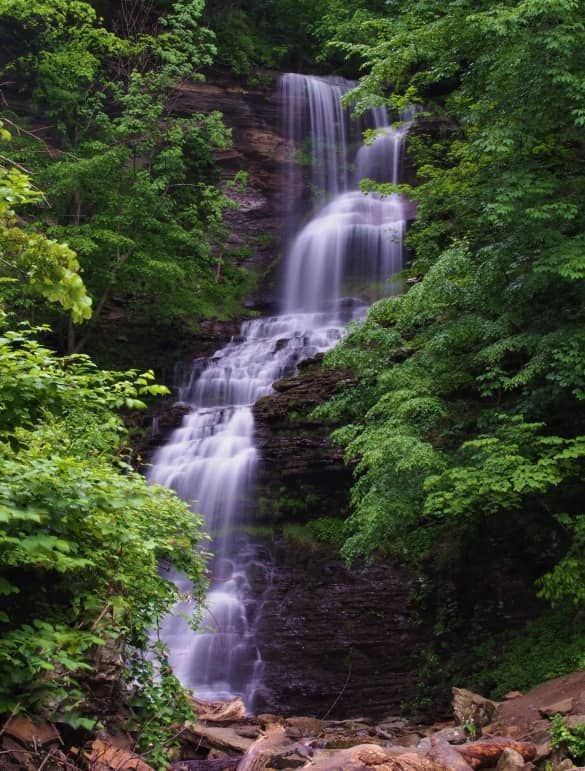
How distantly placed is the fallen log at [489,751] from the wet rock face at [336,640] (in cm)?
433

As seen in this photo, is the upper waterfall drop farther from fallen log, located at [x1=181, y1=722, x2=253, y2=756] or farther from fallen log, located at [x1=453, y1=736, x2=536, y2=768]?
fallen log, located at [x1=453, y1=736, x2=536, y2=768]

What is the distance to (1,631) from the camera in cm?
490

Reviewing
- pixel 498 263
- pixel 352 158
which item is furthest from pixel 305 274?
pixel 498 263

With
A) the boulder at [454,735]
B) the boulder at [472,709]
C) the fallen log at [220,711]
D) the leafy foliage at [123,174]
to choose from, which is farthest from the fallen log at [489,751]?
the leafy foliage at [123,174]

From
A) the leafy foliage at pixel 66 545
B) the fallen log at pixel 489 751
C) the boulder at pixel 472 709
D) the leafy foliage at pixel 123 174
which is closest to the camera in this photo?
the leafy foliage at pixel 66 545

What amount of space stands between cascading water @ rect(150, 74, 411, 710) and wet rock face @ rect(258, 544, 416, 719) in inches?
14.9

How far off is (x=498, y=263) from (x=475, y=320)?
0.82m

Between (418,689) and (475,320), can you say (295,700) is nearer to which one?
(418,689)

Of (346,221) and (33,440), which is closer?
(33,440)

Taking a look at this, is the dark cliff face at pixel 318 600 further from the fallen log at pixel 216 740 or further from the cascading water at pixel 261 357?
the fallen log at pixel 216 740

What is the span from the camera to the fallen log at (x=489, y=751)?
655 centimetres

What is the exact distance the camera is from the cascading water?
12.7 m

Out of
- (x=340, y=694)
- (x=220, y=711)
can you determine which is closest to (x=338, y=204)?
(x=340, y=694)

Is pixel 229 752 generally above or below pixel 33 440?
below
